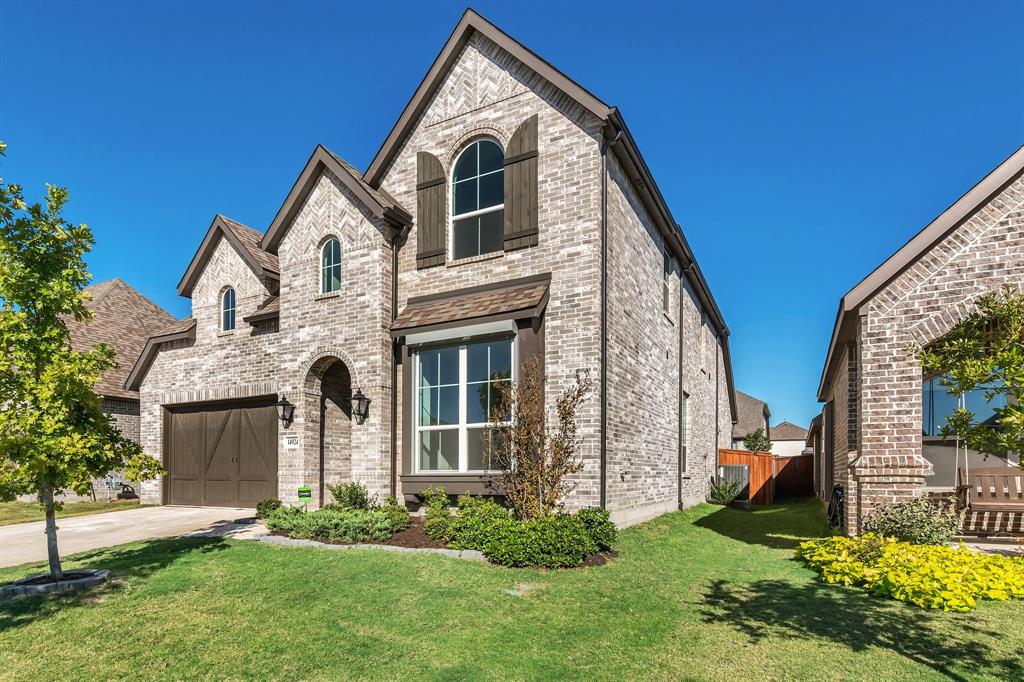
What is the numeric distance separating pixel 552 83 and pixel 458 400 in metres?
6.28

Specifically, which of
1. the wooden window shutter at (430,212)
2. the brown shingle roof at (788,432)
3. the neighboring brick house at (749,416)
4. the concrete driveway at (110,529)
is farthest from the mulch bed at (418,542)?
the brown shingle roof at (788,432)

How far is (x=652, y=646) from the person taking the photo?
559cm

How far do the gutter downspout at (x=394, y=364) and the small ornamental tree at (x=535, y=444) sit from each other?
254 centimetres

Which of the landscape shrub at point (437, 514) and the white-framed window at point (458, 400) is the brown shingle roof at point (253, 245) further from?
the landscape shrub at point (437, 514)

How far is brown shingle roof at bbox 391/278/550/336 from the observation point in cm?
1084

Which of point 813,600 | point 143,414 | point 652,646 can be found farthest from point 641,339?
point 143,414

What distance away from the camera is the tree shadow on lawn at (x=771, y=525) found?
11.3m

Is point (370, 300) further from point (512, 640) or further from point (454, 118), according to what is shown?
point (512, 640)

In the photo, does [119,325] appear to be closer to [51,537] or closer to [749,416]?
[51,537]

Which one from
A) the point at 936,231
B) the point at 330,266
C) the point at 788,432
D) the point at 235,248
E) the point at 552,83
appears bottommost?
the point at 788,432

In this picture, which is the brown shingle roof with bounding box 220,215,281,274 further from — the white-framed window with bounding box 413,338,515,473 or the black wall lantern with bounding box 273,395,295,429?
the white-framed window with bounding box 413,338,515,473

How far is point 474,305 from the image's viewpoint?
37.8 feet

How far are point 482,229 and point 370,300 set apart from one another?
9.06 feet

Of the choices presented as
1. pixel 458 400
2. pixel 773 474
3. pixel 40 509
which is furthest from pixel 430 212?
pixel 773 474
